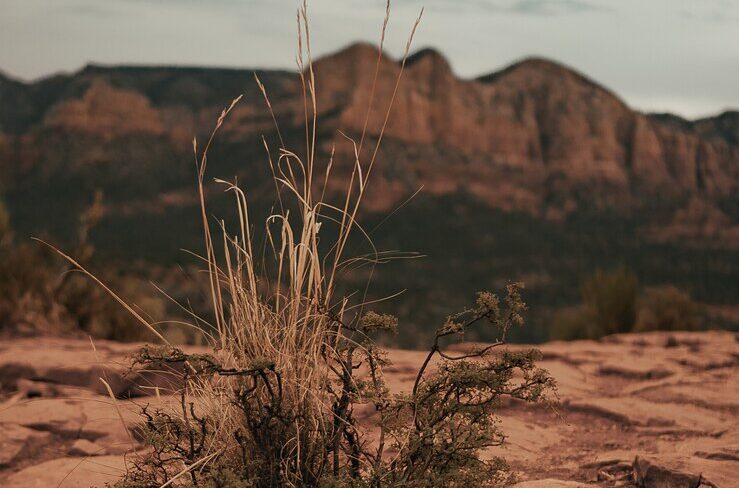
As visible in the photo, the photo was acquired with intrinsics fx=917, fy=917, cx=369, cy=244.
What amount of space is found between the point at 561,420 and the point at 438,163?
41420 mm

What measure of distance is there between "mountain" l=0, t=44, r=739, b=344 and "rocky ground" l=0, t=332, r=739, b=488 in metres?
19.4

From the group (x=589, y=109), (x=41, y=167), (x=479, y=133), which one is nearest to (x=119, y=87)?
(x=41, y=167)

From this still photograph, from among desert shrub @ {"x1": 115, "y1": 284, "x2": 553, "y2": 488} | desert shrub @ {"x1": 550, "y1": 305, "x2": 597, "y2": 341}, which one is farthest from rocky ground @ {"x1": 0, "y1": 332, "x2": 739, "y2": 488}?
desert shrub @ {"x1": 550, "y1": 305, "x2": 597, "y2": 341}

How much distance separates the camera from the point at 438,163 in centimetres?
4628

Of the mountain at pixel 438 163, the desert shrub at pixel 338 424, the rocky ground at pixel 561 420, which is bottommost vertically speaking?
the mountain at pixel 438 163

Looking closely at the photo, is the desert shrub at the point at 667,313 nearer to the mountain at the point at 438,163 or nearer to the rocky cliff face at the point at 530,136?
the mountain at the point at 438,163

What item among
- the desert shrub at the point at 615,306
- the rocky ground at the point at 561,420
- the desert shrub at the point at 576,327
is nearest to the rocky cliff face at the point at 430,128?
the desert shrub at the point at 576,327

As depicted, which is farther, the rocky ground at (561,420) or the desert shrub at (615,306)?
the desert shrub at (615,306)

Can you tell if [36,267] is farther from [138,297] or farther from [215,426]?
[215,426]

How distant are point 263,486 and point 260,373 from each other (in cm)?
38

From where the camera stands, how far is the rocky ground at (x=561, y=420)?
393 cm

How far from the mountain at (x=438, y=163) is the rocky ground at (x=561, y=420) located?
1938 cm

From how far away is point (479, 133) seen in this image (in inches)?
2026

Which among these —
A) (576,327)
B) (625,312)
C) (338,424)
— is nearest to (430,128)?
(576,327)
